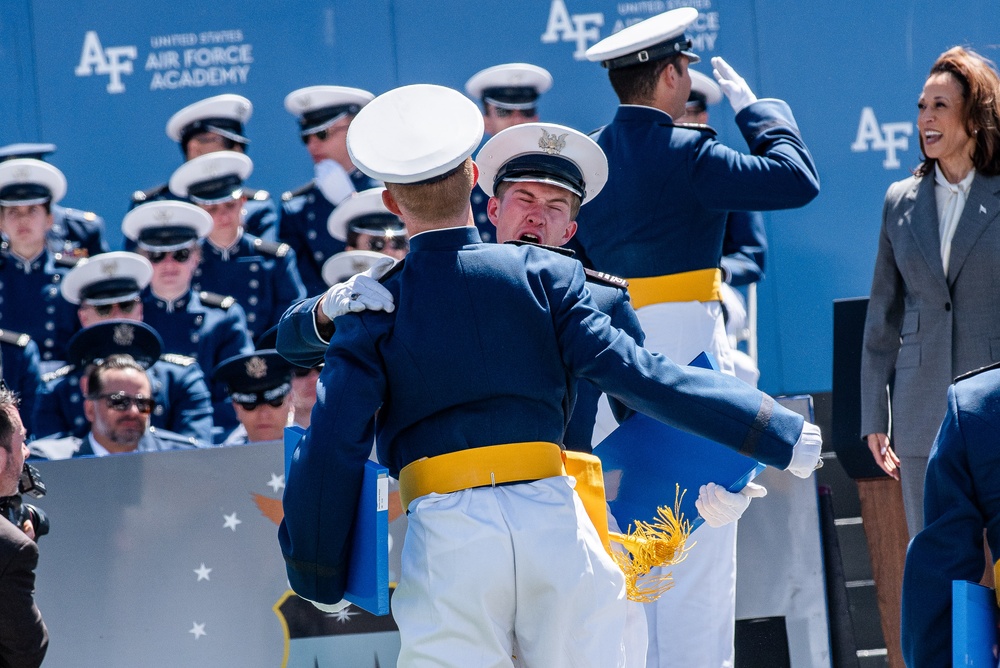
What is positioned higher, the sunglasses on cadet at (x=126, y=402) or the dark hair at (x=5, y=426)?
the dark hair at (x=5, y=426)

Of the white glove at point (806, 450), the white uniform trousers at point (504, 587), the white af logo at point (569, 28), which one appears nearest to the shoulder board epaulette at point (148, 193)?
the white af logo at point (569, 28)

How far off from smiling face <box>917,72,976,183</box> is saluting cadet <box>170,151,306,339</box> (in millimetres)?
3423

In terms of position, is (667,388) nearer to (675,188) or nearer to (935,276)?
(675,188)

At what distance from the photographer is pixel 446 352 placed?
104 inches

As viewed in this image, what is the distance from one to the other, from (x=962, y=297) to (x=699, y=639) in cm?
124

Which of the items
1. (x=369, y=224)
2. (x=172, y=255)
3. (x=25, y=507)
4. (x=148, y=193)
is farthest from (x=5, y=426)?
(x=148, y=193)

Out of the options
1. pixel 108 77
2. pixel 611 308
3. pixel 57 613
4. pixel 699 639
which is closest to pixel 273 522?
pixel 57 613

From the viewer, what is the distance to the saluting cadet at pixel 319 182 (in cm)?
664

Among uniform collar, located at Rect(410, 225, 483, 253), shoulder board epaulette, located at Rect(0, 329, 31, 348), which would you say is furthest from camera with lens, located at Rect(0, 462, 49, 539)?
shoulder board epaulette, located at Rect(0, 329, 31, 348)

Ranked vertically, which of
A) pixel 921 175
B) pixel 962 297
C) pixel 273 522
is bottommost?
pixel 273 522

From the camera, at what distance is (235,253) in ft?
23.1

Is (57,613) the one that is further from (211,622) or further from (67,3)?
(67,3)

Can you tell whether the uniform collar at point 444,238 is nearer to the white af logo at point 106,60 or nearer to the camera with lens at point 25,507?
the camera with lens at point 25,507

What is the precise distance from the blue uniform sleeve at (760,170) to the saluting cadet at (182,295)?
3.19 metres
